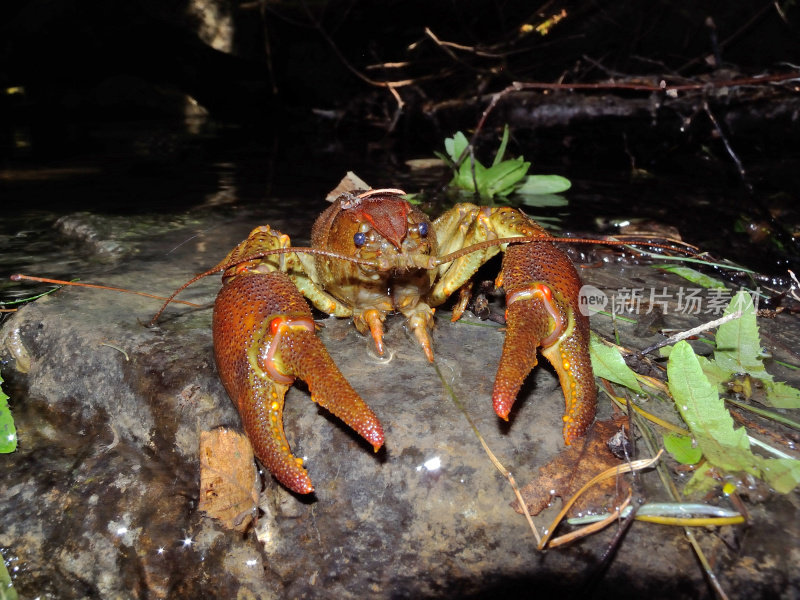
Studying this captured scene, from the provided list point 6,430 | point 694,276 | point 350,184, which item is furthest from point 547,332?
point 350,184

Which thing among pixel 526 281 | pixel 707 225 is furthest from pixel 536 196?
pixel 526 281

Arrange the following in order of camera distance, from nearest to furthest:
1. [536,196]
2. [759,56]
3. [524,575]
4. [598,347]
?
[524,575]
[598,347]
[536,196]
[759,56]

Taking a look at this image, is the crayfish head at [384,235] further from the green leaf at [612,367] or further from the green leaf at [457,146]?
the green leaf at [457,146]

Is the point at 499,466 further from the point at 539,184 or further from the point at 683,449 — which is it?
the point at 539,184

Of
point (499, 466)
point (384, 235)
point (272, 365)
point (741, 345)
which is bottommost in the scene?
point (499, 466)

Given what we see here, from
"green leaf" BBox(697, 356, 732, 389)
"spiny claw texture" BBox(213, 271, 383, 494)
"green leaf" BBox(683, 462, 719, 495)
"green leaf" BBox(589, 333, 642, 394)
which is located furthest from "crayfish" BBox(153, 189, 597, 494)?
"green leaf" BBox(697, 356, 732, 389)

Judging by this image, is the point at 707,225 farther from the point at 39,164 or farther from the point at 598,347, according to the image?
the point at 39,164

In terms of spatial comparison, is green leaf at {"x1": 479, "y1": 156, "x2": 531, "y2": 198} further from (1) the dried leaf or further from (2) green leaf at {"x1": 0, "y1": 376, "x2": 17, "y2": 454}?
(2) green leaf at {"x1": 0, "y1": 376, "x2": 17, "y2": 454}
